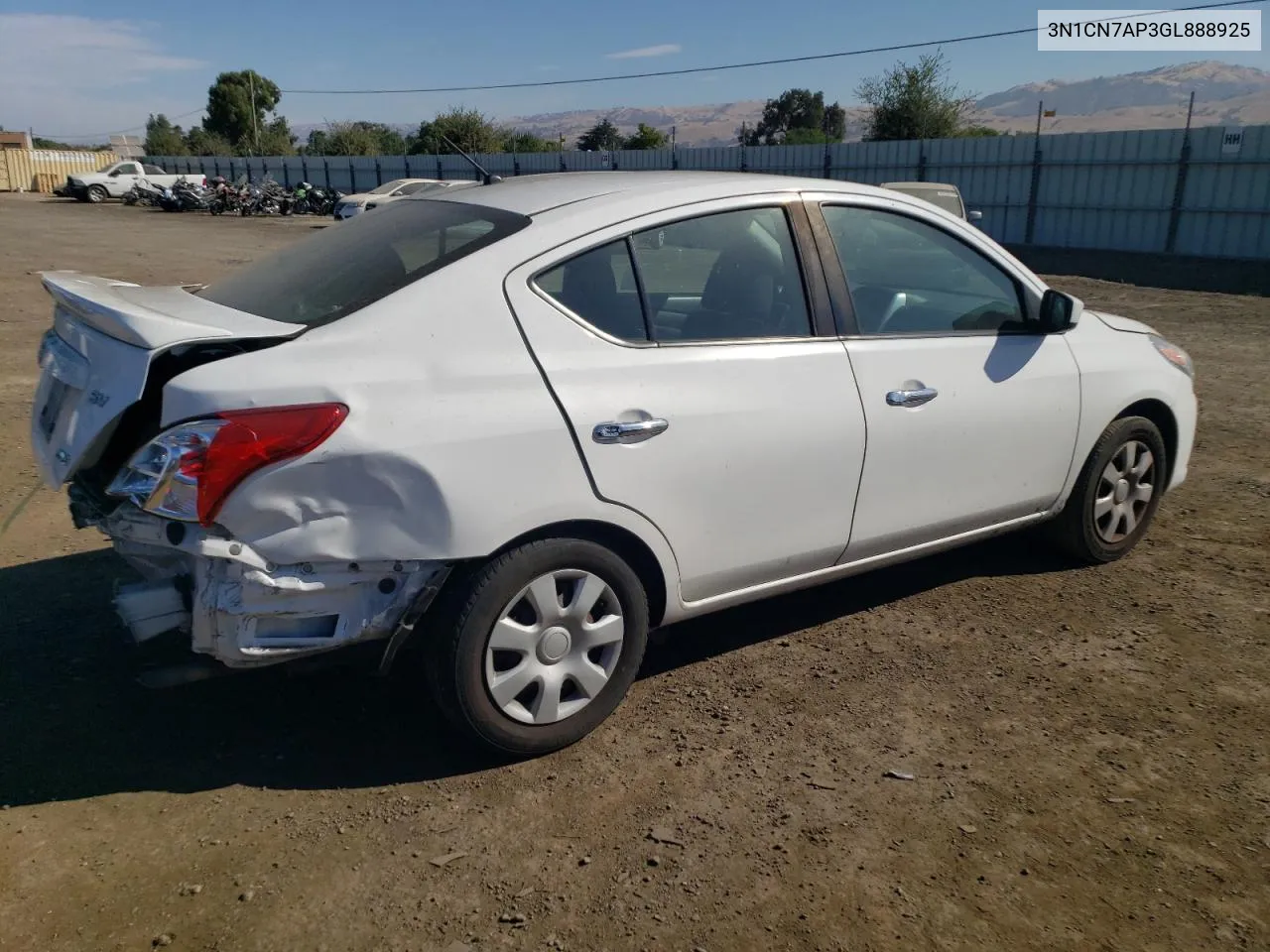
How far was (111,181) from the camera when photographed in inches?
1693

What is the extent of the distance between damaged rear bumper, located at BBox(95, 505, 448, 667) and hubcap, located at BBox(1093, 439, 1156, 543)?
3.17 meters

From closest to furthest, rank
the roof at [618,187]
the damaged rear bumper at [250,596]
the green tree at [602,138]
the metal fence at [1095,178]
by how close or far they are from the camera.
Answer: the damaged rear bumper at [250,596]
the roof at [618,187]
the metal fence at [1095,178]
the green tree at [602,138]

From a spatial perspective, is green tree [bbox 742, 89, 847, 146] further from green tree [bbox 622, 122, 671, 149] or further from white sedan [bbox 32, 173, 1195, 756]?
white sedan [bbox 32, 173, 1195, 756]

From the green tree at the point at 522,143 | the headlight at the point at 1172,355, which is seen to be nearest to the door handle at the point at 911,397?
the headlight at the point at 1172,355

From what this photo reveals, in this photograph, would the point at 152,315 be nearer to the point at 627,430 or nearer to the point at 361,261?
the point at 361,261

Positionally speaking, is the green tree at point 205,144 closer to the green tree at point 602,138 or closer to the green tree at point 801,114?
the green tree at point 602,138

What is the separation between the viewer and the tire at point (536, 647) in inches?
115

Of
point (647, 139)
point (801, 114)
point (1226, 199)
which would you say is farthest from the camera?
point (801, 114)

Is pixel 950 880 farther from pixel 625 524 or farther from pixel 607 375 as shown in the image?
pixel 607 375

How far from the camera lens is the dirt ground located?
255 cm

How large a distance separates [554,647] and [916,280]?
211 cm

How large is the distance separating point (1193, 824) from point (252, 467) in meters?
2.78

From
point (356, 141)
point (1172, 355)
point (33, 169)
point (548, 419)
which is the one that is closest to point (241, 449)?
point (548, 419)

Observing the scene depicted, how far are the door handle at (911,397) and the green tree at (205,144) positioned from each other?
257 feet
